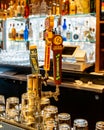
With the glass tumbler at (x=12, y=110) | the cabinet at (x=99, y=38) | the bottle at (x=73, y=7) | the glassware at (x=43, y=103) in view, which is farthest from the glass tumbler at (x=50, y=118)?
the bottle at (x=73, y=7)

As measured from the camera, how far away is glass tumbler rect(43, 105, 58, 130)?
1.23 meters

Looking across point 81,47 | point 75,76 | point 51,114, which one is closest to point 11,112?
point 51,114

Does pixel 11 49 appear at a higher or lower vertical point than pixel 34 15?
lower

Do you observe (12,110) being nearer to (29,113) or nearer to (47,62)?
(29,113)

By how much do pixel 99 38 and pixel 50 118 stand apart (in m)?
2.24

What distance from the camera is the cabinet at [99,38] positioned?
3.31 m

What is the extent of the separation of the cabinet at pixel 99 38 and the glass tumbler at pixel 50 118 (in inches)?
85.1

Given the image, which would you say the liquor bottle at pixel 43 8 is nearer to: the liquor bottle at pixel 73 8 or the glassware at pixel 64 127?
the liquor bottle at pixel 73 8

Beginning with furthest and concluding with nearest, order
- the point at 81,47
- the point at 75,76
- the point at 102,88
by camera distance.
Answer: the point at 81,47 → the point at 75,76 → the point at 102,88

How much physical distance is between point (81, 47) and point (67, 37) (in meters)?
0.28

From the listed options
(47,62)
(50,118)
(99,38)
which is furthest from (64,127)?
(99,38)

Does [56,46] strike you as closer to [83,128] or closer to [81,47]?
[83,128]

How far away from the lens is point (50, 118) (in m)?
1.29

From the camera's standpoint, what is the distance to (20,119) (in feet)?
4.26
